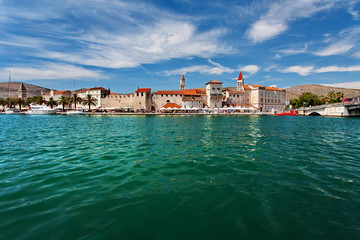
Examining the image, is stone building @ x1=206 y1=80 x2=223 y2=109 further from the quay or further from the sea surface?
the sea surface

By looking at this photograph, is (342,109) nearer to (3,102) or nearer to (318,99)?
(318,99)

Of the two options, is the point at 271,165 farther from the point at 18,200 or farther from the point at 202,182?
the point at 18,200

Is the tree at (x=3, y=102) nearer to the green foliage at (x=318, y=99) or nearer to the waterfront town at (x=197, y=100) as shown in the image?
the waterfront town at (x=197, y=100)

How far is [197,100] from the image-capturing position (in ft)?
232

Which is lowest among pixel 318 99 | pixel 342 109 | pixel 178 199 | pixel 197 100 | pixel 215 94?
pixel 178 199

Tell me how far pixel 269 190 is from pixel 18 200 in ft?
18.1

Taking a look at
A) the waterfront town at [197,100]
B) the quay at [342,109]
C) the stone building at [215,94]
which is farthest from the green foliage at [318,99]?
the stone building at [215,94]

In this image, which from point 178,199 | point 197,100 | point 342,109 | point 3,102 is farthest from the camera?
point 3,102

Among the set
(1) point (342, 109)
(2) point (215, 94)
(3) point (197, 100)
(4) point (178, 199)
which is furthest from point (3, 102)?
(1) point (342, 109)

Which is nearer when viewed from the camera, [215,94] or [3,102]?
[215,94]

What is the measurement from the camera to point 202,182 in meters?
4.67

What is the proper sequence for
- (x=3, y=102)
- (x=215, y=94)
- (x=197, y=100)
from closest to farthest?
1. (x=197, y=100)
2. (x=215, y=94)
3. (x=3, y=102)

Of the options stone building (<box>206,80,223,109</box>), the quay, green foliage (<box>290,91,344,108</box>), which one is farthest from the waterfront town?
the quay

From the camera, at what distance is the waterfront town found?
6962cm
